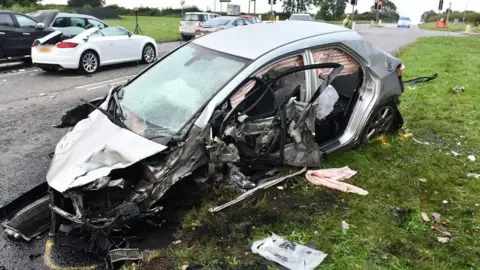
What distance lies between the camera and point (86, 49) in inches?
444

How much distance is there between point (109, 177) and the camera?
10.1ft

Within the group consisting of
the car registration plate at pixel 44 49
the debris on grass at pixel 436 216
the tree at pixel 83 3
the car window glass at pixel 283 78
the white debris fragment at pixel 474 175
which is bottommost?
the debris on grass at pixel 436 216

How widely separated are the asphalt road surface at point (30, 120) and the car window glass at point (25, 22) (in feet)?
4.21

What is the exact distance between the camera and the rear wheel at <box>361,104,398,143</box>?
16.5ft

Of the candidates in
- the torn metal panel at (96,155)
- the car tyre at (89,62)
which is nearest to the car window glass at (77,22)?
the car tyre at (89,62)

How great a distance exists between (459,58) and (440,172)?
1095 cm

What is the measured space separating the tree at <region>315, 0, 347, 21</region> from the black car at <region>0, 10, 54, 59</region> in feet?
215

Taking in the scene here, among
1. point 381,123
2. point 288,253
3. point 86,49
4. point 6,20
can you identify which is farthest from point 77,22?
point 288,253

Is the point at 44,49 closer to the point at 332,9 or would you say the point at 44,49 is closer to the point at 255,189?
the point at 255,189

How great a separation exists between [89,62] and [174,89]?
8.44 metres

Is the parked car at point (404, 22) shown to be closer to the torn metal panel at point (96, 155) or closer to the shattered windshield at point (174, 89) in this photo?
the shattered windshield at point (174, 89)

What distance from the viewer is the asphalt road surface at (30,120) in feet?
11.0

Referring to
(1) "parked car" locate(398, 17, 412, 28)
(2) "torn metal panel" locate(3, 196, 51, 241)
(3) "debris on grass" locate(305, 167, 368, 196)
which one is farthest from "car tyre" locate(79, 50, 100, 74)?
(1) "parked car" locate(398, 17, 412, 28)

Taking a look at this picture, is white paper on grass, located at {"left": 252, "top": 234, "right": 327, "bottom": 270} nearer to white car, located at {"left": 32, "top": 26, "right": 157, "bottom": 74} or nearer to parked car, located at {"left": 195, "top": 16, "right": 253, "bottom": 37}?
white car, located at {"left": 32, "top": 26, "right": 157, "bottom": 74}
